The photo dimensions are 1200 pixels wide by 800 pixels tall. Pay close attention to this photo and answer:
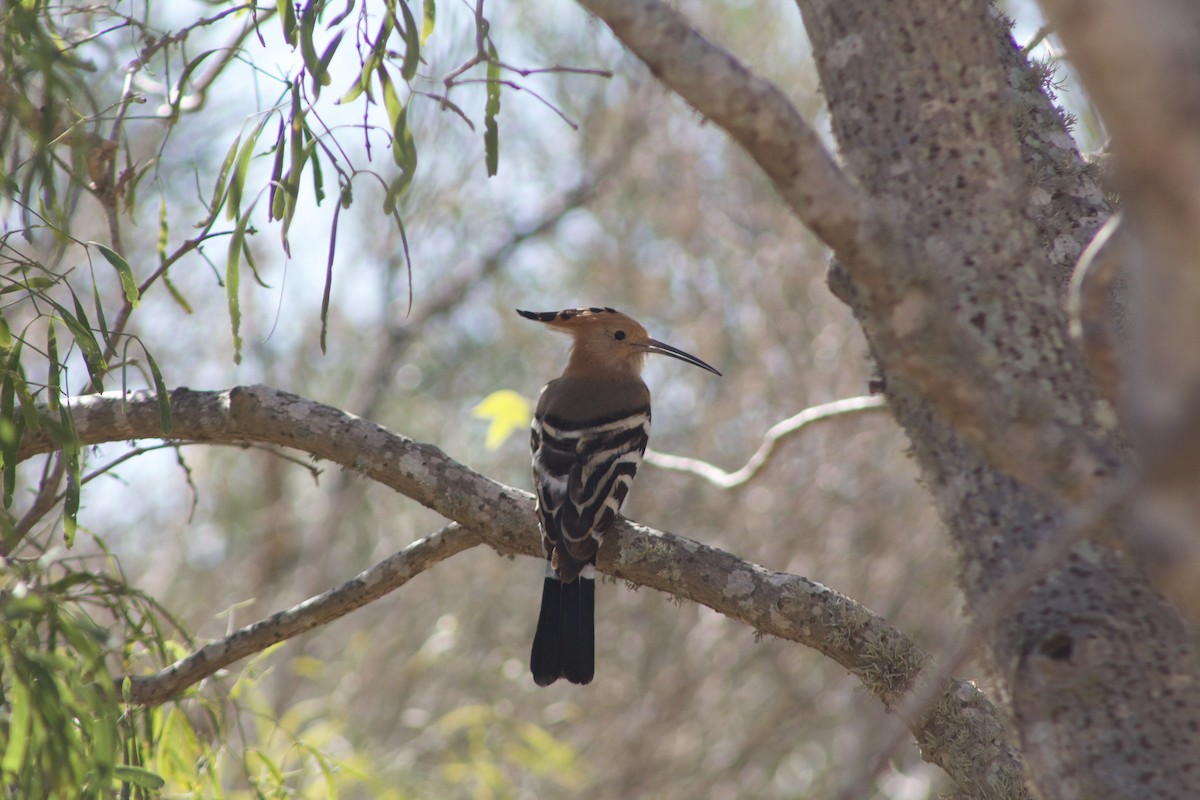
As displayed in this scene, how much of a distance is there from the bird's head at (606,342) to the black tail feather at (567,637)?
137 centimetres

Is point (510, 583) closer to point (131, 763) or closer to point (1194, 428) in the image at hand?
point (131, 763)

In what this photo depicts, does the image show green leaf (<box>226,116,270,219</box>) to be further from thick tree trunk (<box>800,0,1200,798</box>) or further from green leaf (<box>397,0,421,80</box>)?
thick tree trunk (<box>800,0,1200,798</box>)

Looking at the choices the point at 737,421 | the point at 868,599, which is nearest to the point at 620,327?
the point at 737,421

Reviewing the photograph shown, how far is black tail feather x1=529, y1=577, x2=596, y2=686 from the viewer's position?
3.52 m

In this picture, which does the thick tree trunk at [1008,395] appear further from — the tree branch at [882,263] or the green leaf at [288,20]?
the green leaf at [288,20]

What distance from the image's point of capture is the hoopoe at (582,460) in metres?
3.20

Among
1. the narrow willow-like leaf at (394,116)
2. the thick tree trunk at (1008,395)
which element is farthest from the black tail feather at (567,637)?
the thick tree trunk at (1008,395)

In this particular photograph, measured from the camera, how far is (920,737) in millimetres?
2363

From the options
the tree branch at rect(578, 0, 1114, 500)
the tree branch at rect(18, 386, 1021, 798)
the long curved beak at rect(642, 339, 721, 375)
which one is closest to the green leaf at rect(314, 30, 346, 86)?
the tree branch at rect(18, 386, 1021, 798)

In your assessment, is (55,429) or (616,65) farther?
(616,65)

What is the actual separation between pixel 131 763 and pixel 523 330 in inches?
233

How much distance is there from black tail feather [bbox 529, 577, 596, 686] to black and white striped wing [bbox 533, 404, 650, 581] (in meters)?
0.29

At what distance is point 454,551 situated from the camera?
270 cm

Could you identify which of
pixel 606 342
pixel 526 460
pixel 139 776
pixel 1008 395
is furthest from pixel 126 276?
pixel 526 460
